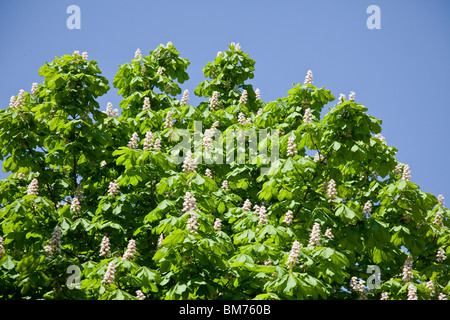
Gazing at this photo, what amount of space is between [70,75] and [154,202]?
4.14 metres

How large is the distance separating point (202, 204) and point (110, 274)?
269 cm

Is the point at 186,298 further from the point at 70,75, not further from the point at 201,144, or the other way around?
the point at 70,75

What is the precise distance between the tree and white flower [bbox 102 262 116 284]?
0.06ft

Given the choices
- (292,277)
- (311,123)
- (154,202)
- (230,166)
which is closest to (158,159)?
(154,202)

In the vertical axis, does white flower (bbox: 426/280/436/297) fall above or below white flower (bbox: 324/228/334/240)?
below

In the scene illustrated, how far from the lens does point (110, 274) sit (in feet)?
36.5

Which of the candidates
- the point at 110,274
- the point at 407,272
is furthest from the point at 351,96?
the point at 110,274

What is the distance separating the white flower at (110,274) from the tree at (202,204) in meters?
0.02

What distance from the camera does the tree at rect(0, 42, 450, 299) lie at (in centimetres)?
1159

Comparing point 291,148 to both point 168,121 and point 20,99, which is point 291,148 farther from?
point 20,99

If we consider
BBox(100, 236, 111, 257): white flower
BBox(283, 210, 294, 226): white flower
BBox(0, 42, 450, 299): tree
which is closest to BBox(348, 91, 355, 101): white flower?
BBox(0, 42, 450, 299): tree

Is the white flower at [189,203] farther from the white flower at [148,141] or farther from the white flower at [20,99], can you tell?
the white flower at [20,99]

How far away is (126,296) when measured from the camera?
35.6ft

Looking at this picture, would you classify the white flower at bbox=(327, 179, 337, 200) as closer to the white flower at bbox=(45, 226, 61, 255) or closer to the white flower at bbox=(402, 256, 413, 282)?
the white flower at bbox=(402, 256, 413, 282)
